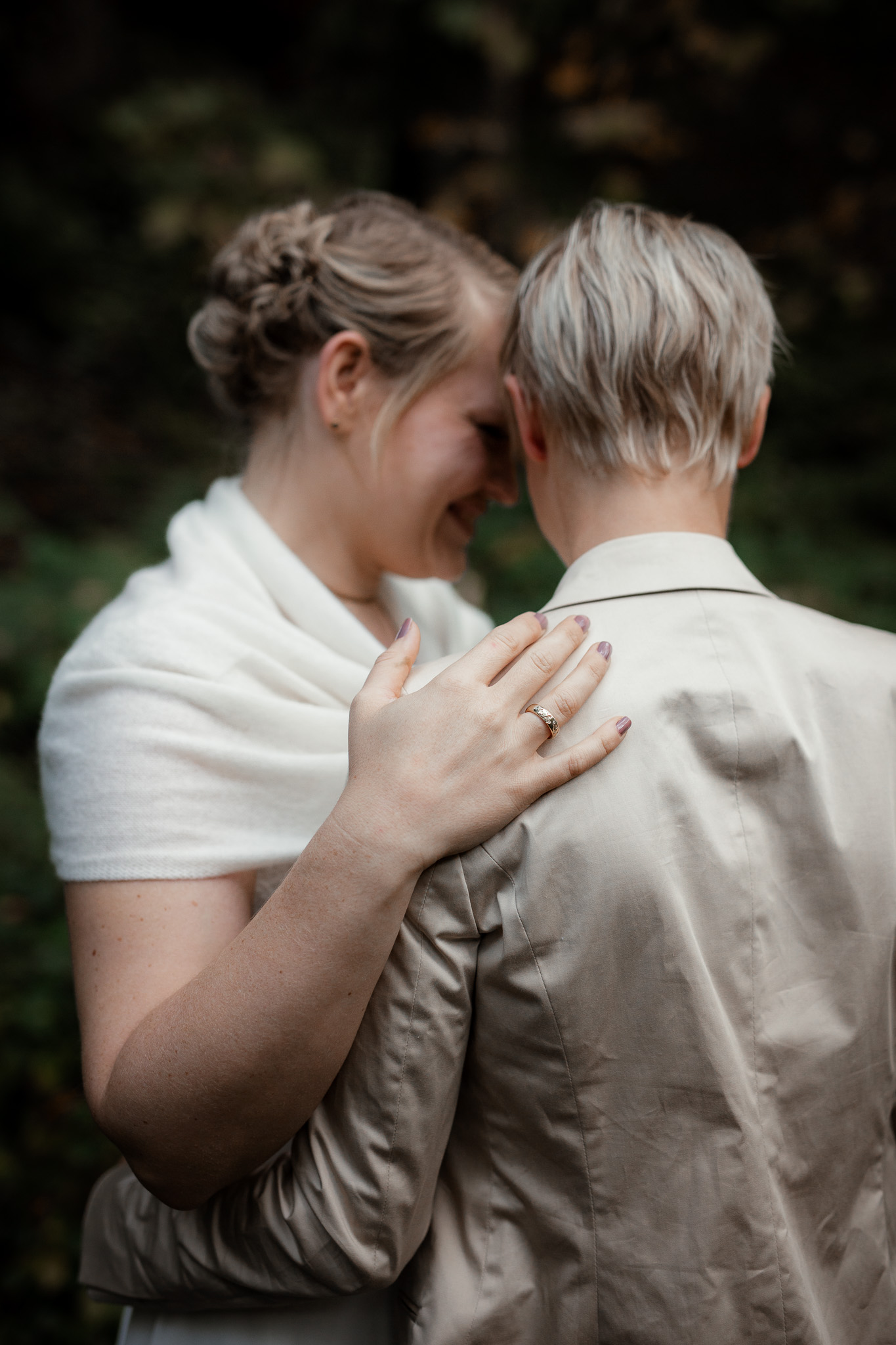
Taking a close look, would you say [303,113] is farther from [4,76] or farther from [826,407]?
[826,407]

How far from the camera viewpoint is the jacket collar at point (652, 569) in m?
1.24

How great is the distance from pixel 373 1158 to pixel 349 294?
55.6 inches

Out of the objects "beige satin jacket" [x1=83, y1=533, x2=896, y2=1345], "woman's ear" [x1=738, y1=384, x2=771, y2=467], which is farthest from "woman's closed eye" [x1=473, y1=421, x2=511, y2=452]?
"beige satin jacket" [x1=83, y1=533, x2=896, y2=1345]

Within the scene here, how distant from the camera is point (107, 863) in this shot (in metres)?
1.36

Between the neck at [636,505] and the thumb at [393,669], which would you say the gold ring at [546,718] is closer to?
the thumb at [393,669]

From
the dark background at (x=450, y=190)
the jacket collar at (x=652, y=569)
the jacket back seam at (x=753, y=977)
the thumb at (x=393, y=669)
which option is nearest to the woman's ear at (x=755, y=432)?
the jacket collar at (x=652, y=569)

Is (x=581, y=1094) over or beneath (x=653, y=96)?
beneath

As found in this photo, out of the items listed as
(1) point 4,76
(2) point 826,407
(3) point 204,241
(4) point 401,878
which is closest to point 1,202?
(1) point 4,76

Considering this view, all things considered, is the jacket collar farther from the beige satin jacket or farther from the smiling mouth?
the smiling mouth

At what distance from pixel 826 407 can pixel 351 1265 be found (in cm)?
582

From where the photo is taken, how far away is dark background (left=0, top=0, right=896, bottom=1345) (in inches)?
205

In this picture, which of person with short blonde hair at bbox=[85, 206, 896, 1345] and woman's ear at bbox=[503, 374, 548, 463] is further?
woman's ear at bbox=[503, 374, 548, 463]

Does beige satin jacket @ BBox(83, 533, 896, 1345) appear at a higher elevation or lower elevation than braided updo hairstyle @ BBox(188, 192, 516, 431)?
lower

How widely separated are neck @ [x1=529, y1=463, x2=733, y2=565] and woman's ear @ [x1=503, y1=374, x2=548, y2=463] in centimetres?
9
